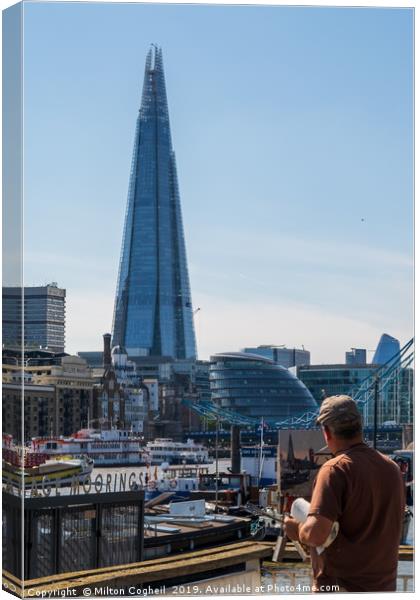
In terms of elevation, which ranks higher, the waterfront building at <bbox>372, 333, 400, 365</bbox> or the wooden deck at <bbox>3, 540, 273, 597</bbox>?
the waterfront building at <bbox>372, 333, 400, 365</bbox>

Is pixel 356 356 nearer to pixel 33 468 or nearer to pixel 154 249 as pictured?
pixel 33 468

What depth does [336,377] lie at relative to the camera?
625cm

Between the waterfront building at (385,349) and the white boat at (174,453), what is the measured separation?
33.2 feet

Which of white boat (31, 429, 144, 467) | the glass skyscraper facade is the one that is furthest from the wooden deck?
white boat (31, 429, 144, 467)

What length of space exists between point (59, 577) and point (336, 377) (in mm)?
2940

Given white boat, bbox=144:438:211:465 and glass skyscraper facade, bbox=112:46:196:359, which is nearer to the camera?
glass skyscraper facade, bbox=112:46:196:359

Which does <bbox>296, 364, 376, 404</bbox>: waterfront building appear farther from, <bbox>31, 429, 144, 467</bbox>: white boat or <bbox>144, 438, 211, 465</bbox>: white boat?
<bbox>144, 438, 211, 465</bbox>: white boat

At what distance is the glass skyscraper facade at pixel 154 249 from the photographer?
5.19 m

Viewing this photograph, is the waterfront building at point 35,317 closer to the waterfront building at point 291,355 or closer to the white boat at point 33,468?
the white boat at point 33,468

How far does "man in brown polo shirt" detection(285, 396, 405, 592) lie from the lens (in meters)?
1.93

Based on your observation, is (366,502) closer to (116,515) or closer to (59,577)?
(59,577)

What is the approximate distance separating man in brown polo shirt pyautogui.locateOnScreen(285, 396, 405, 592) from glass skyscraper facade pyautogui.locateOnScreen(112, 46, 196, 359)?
8.24ft

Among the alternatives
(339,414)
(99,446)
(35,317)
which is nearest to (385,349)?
Result: (35,317)

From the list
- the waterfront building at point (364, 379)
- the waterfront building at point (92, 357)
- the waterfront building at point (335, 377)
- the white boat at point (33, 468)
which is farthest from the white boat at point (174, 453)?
the waterfront building at point (364, 379)
